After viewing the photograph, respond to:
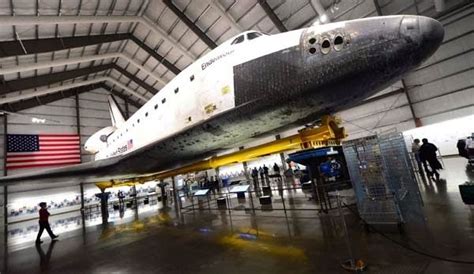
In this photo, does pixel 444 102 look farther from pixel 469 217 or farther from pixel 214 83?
pixel 214 83

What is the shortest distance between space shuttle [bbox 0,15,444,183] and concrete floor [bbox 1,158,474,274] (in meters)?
2.00

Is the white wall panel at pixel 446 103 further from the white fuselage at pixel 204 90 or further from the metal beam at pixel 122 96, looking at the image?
the metal beam at pixel 122 96

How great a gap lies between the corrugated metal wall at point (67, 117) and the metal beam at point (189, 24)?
16.7 m

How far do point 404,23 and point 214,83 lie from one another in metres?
2.75

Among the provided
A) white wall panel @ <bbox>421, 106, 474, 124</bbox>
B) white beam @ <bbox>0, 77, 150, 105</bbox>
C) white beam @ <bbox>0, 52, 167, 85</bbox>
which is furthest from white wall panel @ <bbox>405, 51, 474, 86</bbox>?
white beam @ <bbox>0, 77, 150, 105</bbox>

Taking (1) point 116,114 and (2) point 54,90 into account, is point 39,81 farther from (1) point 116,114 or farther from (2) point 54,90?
(1) point 116,114

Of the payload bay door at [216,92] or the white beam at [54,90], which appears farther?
the white beam at [54,90]

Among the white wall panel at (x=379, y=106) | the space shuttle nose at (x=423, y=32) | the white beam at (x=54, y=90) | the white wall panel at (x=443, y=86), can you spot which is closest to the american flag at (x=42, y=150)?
the white beam at (x=54, y=90)

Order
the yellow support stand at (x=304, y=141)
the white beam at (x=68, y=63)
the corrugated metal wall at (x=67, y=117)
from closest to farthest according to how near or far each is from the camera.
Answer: the yellow support stand at (x=304, y=141) < the white beam at (x=68, y=63) < the corrugated metal wall at (x=67, y=117)

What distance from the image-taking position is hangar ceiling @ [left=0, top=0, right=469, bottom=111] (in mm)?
12312

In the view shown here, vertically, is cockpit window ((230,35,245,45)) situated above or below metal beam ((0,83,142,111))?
below

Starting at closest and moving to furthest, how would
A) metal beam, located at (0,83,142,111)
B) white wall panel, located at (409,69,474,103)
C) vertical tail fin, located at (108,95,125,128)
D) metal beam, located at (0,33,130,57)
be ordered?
metal beam, located at (0,33,130,57)
vertical tail fin, located at (108,95,125,128)
white wall panel, located at (409,69,474,103)
metal beam, located at (0,83,142,111)

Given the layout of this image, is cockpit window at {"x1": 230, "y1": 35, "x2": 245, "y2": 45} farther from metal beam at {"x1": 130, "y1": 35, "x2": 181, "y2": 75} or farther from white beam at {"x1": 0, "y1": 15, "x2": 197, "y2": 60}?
metal beam at {"x1": 130, "y1": 35, "x2": 181, "y2": 75}

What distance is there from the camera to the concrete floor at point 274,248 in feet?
9.57
